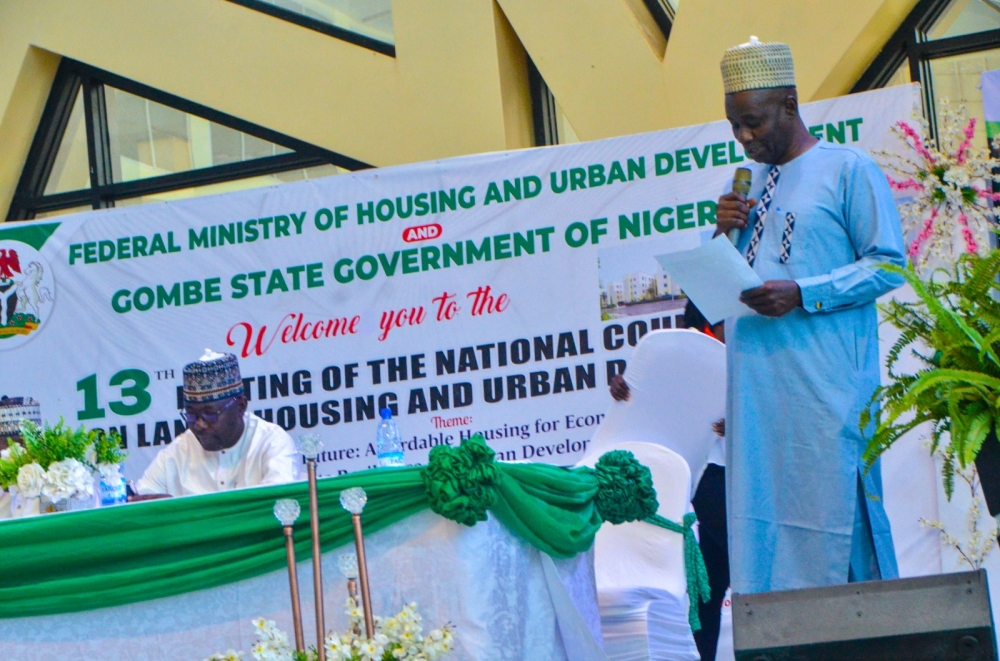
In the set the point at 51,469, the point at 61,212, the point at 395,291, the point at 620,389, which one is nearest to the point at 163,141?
the point at 61,212

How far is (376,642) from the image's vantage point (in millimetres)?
2869

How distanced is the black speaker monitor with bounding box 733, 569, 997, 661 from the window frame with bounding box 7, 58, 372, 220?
4.84 metres

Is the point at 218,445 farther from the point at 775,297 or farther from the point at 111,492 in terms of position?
the point at 775,297

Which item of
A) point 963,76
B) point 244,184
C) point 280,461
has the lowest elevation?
point 280,461

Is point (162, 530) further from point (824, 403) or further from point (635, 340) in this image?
point (635, 340)

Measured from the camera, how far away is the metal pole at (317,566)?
113 inches

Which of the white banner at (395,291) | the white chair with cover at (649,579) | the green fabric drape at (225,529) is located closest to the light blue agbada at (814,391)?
the green fabric drape at (225,529)

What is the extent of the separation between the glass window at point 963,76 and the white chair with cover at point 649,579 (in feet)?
7.27

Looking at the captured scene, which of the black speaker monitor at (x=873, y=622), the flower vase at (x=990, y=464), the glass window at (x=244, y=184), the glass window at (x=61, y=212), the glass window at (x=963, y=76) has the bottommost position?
the black speaker monitor at (x=873, y=622)

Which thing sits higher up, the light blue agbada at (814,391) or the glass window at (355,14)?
the glass window at (355,14)

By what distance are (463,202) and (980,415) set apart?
3377mm

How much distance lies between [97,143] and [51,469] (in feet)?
13.3

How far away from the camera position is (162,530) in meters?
3.17

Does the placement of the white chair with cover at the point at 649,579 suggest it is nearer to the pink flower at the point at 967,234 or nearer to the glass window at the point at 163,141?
the pink flower at the point at 967,234
